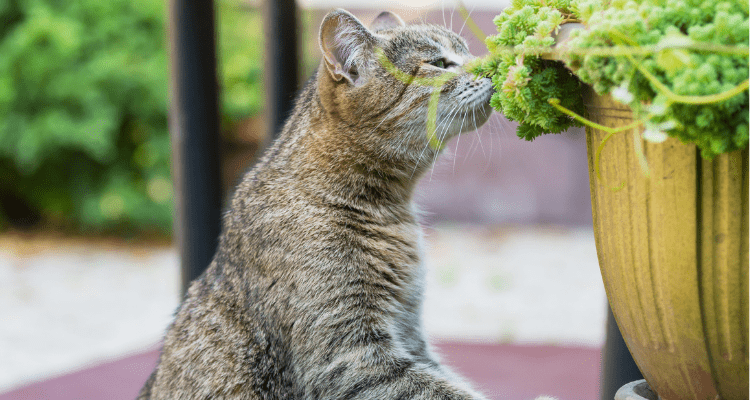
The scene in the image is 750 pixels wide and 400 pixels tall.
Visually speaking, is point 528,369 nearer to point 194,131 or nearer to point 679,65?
point 194,131

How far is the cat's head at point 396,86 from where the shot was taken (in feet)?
5.21

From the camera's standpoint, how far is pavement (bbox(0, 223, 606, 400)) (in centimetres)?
310

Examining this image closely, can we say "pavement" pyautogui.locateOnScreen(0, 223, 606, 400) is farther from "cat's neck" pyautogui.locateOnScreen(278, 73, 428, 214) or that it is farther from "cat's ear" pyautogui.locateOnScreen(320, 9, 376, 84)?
"cat's ear" pyautogui.locateOnScreen(320, 9, 376, 84)

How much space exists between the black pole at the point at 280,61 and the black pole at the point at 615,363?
2.05m

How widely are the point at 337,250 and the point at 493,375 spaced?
1791 millimetres

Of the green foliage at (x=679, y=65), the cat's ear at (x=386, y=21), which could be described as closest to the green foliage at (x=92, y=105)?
the cat's ear at (x=386, y=21)

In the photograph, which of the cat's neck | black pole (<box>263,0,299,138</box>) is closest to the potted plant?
the cat's neck

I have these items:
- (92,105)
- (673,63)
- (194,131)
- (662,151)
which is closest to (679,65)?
(673,63)

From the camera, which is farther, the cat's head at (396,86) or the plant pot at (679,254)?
the cat's head at (396,86)

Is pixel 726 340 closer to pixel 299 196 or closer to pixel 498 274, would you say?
pixel 299 196

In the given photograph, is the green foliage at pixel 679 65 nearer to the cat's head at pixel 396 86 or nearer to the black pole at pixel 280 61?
the cat's head at pixel 396 86

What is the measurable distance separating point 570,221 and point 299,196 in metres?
5.54

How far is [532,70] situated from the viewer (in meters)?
1.05

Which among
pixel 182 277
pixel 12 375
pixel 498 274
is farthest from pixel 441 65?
pixel 498 274
